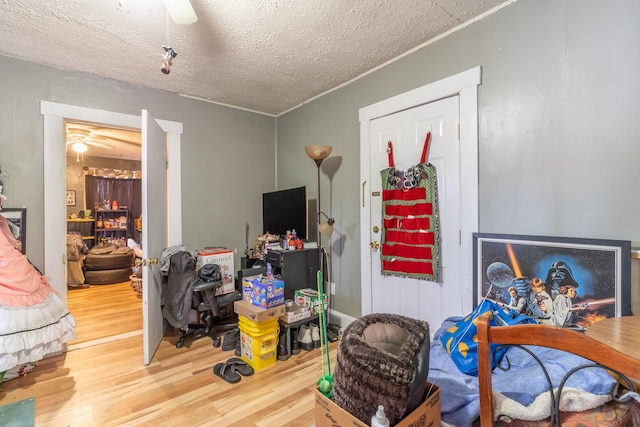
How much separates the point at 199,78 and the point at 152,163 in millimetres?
968

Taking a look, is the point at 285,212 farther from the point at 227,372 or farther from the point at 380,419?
Answer: the point at 380,419

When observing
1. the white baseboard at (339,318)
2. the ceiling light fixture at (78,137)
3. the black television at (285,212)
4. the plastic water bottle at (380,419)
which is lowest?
the white baseboard at (339,318)

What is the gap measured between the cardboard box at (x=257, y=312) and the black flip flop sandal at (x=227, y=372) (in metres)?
0.38

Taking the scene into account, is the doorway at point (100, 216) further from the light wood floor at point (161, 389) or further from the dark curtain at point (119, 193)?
the light wood floor at point (161, 389)

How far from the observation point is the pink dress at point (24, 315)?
1877 mm

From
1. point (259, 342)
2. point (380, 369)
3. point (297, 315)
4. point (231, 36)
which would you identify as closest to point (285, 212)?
point (297, 315)

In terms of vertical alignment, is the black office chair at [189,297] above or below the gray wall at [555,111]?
below

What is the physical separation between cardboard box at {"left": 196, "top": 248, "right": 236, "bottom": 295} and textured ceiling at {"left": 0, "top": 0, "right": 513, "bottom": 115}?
175 cm

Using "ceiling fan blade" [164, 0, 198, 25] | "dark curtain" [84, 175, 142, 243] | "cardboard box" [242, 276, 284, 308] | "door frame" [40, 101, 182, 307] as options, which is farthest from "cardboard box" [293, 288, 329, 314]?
"dark curtain" [84, 175, 142, 243]

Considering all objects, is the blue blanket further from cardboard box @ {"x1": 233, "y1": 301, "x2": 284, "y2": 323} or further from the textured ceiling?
the textured ceiling

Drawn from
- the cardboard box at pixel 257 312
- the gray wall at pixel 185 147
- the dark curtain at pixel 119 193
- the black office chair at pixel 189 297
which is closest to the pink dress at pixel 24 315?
the gray wall at pixel 185 147

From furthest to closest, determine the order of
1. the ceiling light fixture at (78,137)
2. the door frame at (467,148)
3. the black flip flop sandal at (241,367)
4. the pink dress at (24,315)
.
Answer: the ceiling light fixture at (78,137) < the black flip flop sandal at (241,367) < the door frame at (467,148) < the pink dress at (24,315)

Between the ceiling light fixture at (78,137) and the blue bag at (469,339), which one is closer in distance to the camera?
the blue bag at (469,339)

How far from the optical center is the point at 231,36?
84.5 inches
